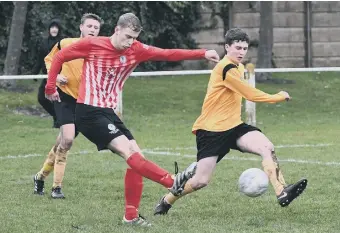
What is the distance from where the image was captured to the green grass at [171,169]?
7929 millimetres

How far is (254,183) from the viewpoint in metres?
7.83

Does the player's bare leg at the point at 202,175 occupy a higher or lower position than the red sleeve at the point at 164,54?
lower

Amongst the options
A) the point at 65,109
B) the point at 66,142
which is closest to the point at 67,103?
the point at 65,109

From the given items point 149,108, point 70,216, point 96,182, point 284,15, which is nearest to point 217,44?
point 284,15

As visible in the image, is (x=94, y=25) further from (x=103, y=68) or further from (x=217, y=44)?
(x=217, y=44)

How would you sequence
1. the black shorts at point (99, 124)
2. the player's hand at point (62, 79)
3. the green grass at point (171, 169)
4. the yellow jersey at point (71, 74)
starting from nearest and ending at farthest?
the black shorts at point (99, 124) → the green grass at point (171, 169) → the player's hand at point (62, 79) → the yellow jersey at point (71, 74)

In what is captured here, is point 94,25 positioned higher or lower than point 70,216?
higher

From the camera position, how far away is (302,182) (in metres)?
7.59

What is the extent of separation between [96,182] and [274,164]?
10.5 feet

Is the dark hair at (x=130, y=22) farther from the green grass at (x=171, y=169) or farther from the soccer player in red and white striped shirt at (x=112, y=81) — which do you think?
the green grass at (x=171, y=169)

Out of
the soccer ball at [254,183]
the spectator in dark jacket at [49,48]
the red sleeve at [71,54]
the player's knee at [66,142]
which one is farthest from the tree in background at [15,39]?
the soccer ball at [254,183]

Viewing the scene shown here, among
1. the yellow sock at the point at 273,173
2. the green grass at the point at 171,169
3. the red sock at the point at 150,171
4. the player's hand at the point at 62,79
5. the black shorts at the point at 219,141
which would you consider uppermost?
the player's hand at the point at 62,79

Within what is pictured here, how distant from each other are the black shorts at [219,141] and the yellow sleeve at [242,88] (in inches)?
15.2

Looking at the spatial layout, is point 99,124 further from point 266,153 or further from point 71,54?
point 266,153
